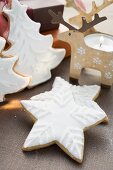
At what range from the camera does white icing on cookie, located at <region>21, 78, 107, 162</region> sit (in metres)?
0.50

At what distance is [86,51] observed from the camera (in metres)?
0.65

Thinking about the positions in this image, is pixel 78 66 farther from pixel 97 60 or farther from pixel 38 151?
pixel 38 151

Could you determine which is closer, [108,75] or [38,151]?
[38,151]

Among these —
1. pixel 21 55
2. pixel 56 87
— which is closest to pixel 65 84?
pixel 56 87

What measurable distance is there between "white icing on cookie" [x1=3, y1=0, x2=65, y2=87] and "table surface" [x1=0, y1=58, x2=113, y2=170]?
81mm

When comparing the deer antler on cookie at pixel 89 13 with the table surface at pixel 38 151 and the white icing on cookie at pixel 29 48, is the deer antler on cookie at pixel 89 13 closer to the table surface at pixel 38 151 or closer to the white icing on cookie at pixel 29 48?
the white icing on cookie at pixel 29 48

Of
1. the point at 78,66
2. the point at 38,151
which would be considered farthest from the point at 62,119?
the point at 78,66

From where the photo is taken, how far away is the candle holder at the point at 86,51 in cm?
63

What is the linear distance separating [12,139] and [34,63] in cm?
22

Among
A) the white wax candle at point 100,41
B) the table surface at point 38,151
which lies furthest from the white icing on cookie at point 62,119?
the white wax candle at point 100,41

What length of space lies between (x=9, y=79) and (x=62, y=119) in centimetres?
15

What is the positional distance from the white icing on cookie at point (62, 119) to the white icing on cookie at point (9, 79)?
47mm

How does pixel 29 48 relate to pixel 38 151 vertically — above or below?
above

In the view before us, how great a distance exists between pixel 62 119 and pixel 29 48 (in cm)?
22
